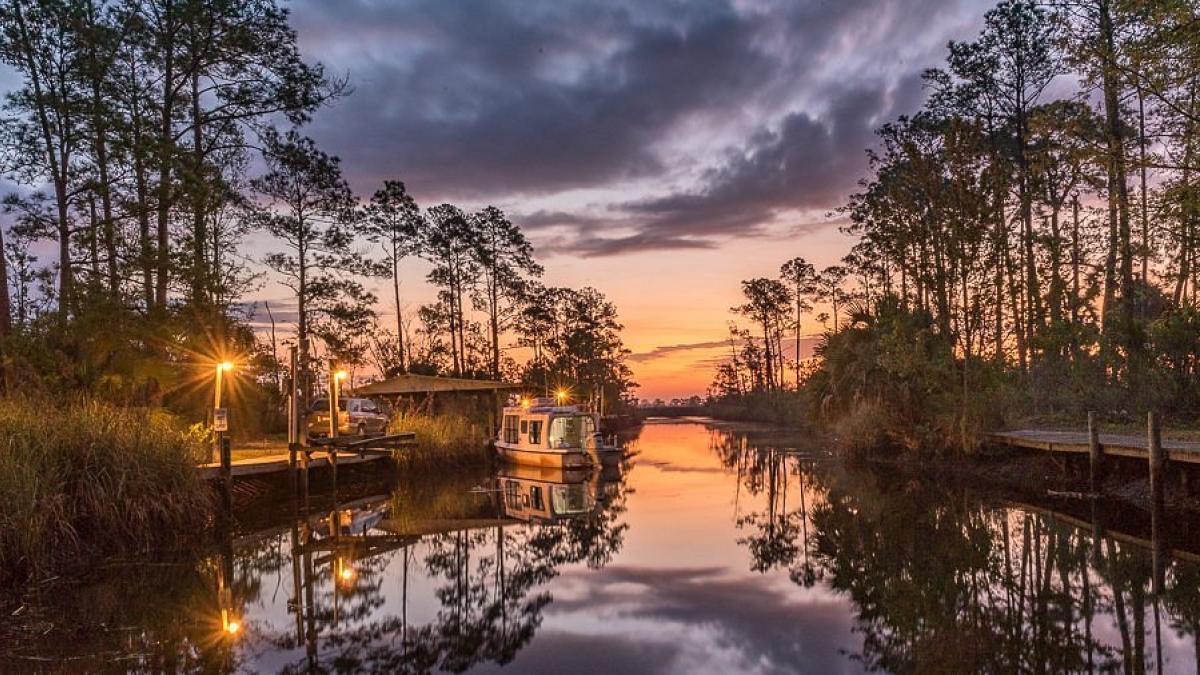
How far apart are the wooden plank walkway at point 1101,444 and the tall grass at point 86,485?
16.9 m

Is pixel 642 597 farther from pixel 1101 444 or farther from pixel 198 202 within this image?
pixel 198 202

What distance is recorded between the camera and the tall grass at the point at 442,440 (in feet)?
90.1

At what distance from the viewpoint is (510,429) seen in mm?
31328

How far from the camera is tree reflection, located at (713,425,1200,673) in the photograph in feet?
27.9

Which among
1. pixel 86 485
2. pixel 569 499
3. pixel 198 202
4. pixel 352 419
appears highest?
pixel 198 202

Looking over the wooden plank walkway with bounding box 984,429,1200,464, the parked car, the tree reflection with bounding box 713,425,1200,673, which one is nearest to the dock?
the parked car

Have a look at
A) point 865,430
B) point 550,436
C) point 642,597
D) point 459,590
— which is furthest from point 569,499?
point 865,430

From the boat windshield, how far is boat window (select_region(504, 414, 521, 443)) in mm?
Answer: 1959

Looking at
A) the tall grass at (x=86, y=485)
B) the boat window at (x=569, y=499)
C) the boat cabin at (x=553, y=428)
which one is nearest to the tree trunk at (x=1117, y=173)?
the boat window at (x=569, y=499)

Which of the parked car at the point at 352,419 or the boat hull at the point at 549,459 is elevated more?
the parked car at the point at 352,419

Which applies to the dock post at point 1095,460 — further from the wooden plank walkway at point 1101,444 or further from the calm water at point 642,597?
the calm water at point 642,597

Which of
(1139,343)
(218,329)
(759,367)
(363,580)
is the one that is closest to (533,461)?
(218,329)

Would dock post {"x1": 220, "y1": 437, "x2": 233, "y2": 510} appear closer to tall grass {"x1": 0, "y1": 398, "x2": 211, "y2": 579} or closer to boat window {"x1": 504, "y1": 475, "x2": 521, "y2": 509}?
tall grass {"x1": 0, "y1": 398, "x2": 211, "y2": 579}

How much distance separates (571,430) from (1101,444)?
16462mm
